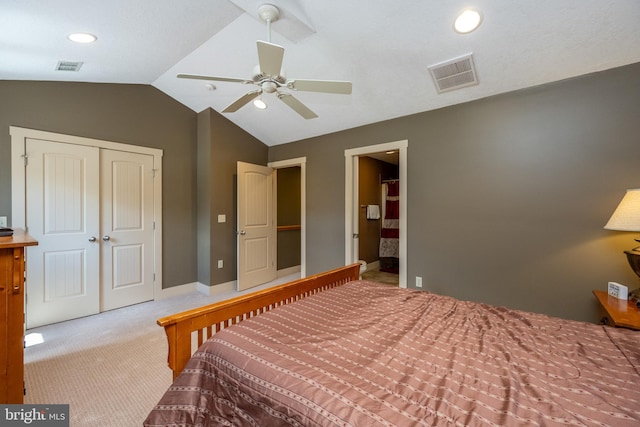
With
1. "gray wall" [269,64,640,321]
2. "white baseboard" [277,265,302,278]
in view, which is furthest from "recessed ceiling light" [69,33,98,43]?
"white baseboard" [277,265,302,278]

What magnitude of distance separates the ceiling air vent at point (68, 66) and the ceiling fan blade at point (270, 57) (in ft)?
7.19

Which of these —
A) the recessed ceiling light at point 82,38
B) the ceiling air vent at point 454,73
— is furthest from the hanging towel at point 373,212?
the recessed ceiling light at point 82,38

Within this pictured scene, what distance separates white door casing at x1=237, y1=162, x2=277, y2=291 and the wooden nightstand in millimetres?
4002

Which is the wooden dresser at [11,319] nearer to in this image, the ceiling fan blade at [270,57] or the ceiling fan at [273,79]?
the ceiling fan at [273,79]

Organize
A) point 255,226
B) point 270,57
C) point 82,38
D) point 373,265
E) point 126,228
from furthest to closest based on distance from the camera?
point 373,265
point 255,226
point 126,228
point 82,38
point 270,57

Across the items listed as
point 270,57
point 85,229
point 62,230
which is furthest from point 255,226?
point 270,57

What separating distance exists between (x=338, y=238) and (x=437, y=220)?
1438mm

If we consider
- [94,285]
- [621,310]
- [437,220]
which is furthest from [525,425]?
[94,285]

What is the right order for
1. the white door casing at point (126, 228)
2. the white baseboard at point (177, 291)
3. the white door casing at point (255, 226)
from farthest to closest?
the white door casing at point (255, 226), the white baseboard at point (177, 291), the white door casing at point (126, 228)

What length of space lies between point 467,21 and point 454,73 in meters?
0.55

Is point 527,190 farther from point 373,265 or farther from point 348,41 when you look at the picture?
point 373,265

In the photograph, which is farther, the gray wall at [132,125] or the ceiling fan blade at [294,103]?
the gray wall at [132,125]

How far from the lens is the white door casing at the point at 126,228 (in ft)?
11.3

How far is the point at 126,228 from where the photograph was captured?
359 centimetres
